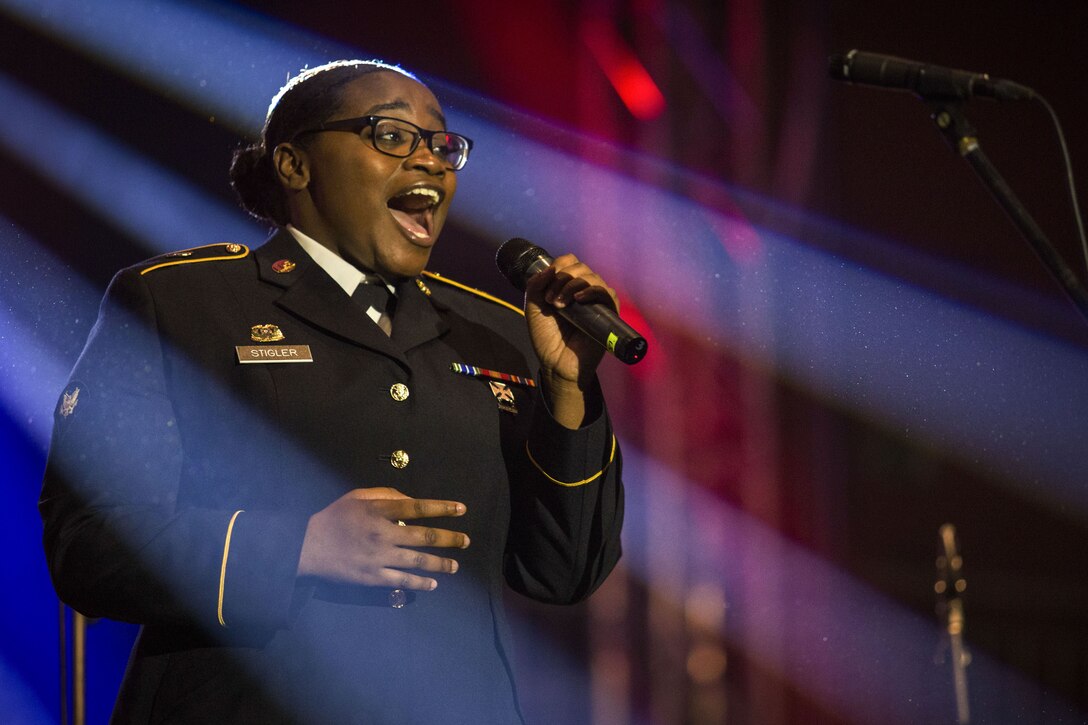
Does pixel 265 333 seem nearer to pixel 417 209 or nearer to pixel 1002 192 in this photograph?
pixel 417 209

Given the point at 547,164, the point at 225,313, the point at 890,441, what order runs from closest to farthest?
1. the point at 225,313
2. the point at 547,164
3. the point at 890,441

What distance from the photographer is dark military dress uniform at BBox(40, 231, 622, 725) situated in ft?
4.12

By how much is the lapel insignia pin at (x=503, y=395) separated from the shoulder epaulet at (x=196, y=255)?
1.28 ft

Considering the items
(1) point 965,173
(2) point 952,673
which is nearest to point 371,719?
(2) point 952,673

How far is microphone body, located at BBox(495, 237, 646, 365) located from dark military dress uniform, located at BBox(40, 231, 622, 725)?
131 mm

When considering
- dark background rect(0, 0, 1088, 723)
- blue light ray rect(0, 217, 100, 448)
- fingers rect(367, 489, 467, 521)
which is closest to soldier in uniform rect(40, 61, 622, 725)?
fingers rect(367, 489, 467, 521)

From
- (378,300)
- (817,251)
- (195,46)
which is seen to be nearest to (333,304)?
(378,300)

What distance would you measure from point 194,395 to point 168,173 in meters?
0.97

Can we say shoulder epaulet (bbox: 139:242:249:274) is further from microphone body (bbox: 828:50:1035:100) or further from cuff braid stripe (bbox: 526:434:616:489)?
microphone body (bbox: 828:50:1035:100)

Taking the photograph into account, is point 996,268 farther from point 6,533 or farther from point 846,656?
point 6,533

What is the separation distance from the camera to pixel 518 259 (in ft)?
5.10

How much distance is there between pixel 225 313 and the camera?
1.46 m

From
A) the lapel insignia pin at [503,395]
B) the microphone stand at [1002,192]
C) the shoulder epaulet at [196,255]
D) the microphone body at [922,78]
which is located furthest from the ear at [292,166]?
the microphone stand at [1002,192]

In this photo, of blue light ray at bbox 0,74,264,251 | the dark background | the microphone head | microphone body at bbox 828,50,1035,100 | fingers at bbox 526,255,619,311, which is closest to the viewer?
microphone body at bbox 828,50,1035,100
